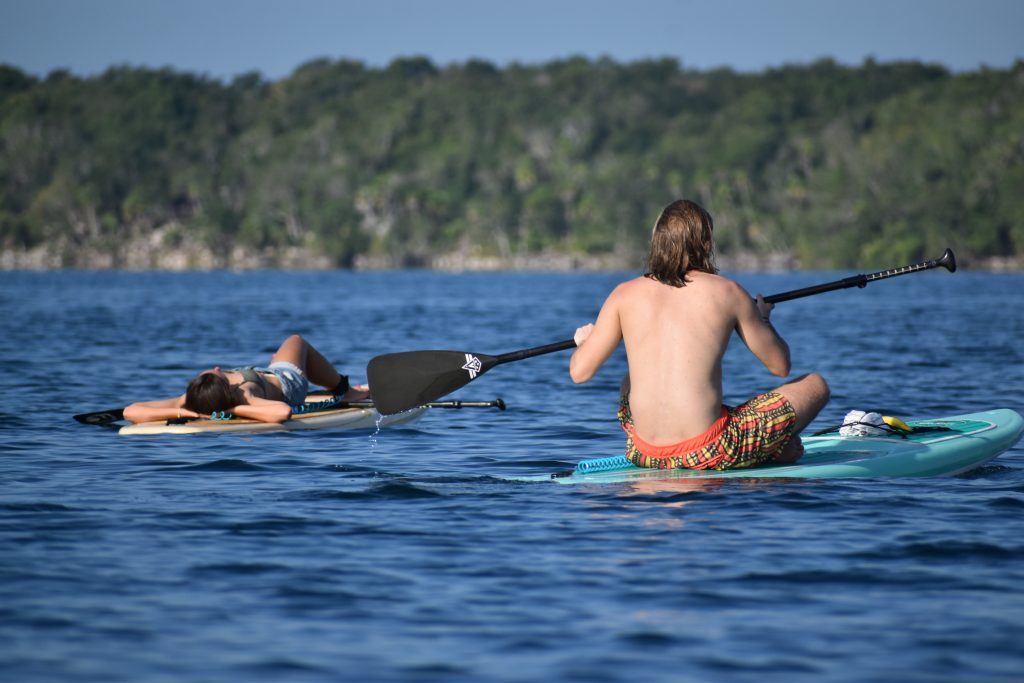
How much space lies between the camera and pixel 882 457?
9047mm

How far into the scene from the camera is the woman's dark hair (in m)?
11.5

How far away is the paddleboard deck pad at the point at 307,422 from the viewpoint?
11.4 metres

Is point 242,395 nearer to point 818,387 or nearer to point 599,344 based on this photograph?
point 599,344

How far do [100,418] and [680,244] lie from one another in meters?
6.15

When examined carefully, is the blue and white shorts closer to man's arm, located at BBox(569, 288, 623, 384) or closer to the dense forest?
man's arm, located at BBox(569, 288, 623, 384)

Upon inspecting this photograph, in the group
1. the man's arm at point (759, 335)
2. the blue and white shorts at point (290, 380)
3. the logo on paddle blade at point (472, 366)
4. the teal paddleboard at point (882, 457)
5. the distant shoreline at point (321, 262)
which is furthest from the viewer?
the distant shoreline at point (321, 262)

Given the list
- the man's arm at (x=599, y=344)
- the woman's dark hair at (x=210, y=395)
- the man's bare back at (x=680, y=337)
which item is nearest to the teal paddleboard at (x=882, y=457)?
the man's bare back at (x=680, y=337)

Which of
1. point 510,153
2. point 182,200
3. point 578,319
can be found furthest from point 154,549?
point 182,200

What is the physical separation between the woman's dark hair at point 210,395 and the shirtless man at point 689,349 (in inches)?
167

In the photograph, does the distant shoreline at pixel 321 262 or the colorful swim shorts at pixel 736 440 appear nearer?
the colorful swim shorts at pixel 736 440

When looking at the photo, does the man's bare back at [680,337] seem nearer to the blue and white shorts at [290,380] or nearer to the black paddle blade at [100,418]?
the blue and white shorts at [290,380]

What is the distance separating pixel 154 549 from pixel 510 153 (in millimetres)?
150393

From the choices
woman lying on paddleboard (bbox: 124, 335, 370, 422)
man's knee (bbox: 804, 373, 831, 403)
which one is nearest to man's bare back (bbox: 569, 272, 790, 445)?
man's knee (bbox: 804, 373, 831, 403)

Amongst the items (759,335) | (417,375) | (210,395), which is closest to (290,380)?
(210,395)
